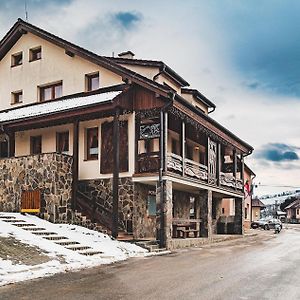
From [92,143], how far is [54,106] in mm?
2390

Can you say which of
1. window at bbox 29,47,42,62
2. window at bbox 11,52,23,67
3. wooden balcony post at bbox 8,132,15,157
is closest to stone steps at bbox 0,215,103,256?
wooden balcony post at bbox 8,132,15,157

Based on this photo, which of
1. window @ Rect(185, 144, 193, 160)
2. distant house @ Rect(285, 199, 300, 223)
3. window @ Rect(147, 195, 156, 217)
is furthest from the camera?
distant house @ Rect(285, 199, 300, 223)

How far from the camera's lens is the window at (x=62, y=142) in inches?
818

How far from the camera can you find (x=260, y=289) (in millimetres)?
8547

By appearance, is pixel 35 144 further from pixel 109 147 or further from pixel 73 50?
pixel 73 50

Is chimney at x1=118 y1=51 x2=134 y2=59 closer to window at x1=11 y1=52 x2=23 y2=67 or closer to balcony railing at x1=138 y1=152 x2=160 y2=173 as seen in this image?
window at x1=11 y1=52 x2=23 y2=67

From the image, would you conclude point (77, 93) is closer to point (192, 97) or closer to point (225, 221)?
point (192, 97)

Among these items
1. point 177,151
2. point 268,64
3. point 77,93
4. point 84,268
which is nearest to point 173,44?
point 268,64

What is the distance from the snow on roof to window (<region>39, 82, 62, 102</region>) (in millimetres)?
634

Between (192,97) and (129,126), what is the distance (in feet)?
28.7

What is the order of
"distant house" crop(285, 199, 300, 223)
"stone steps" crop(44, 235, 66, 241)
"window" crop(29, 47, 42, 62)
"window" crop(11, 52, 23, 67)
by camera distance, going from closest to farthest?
"stone steps" crop(44, 235, 66, 241), "window" crop(29, 47, 42, 62), "window" crop(11, 52, 23, 67), "distant house" crop(285, 199, 300, 223)

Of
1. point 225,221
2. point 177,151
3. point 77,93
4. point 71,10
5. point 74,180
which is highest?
point 71,10

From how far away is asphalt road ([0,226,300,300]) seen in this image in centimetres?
794

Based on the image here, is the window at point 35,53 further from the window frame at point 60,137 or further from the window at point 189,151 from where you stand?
the window at point 189,151
